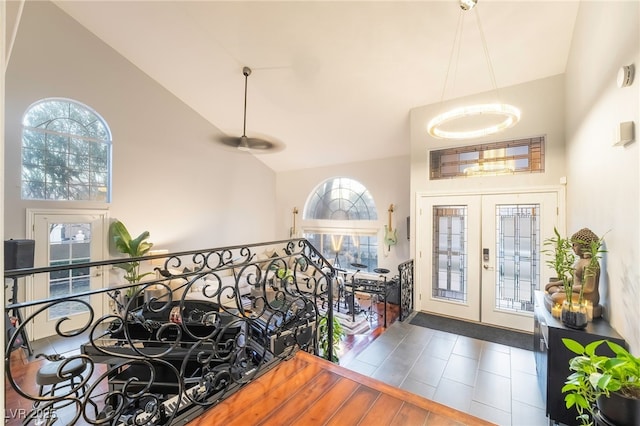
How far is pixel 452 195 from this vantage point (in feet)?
15.1

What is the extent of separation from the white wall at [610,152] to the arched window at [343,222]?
423 centimetres

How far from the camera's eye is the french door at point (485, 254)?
13.3 ft

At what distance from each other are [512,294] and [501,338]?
731 millimetres

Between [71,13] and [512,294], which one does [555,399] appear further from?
[71,13]

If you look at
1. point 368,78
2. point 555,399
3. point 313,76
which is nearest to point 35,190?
point 313,76

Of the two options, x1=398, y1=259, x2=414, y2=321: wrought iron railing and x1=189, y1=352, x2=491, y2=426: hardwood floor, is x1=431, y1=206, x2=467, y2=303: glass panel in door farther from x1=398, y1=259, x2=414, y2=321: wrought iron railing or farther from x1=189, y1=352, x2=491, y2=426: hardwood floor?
x1=189, y1=352, x2=491, y2=426: hardwood floor

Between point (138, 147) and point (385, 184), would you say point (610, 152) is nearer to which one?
point (385, 184)

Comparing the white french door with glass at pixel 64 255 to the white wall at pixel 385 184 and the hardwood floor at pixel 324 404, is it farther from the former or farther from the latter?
the white wall at pixel 385 184

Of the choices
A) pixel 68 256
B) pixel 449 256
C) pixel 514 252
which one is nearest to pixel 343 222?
pixel 449 256

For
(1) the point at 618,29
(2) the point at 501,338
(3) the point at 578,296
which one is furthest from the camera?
(2) the point at 501,338

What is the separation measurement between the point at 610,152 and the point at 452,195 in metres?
2.28

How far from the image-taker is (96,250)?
16.3 feet

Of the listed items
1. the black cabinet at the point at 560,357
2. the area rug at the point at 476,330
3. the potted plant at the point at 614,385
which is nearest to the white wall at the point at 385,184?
the area rug at the point at 476,330

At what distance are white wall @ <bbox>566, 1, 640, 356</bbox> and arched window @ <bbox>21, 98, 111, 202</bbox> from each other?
6868mm
